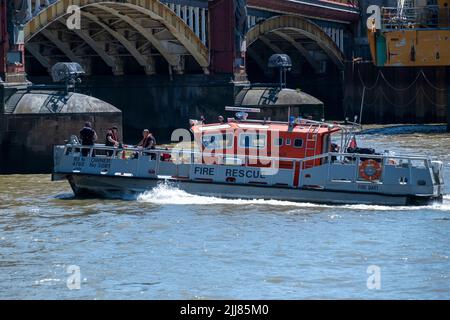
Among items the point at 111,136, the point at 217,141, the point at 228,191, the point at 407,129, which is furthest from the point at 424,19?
the point at 228,191

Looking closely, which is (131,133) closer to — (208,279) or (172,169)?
(172,169)

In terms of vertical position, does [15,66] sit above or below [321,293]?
above

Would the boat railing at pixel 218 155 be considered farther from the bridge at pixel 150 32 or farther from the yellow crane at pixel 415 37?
the yellow crane at pixel 415 37

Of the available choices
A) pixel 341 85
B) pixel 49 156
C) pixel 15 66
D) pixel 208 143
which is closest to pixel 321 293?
pixel 208 143

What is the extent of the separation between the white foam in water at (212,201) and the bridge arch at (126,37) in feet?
62.4

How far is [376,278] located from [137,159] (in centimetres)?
1437

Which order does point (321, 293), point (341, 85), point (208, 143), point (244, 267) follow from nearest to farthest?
point (321, 293) < point (244, 267) < point (208, 143) < point (341, 85)

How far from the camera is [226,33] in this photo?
224 feet

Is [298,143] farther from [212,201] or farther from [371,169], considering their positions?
[212,201]

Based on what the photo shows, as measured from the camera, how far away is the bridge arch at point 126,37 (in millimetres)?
60219

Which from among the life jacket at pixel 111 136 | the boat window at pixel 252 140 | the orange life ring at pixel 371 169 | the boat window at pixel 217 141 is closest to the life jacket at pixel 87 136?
the life jacket at pixel 111 136

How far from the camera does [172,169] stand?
128 ft

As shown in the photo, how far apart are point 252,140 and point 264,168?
3.36ft

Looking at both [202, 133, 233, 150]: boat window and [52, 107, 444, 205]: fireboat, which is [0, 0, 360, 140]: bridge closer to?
[52, 107, 444, 205]: fireboat
